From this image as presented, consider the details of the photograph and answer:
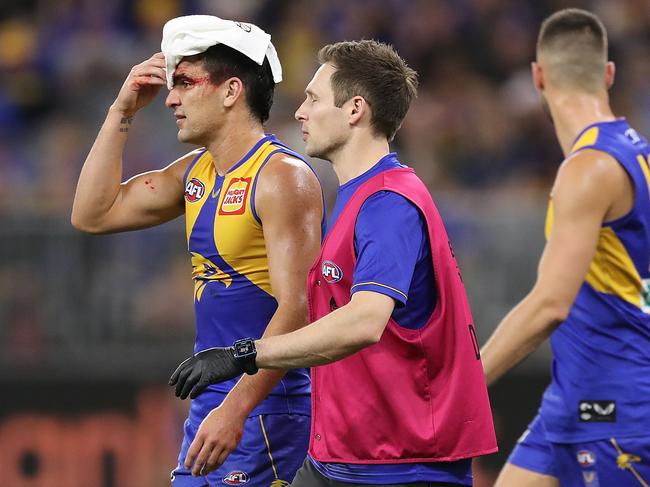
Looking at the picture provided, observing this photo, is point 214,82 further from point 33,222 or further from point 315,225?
point 33,222

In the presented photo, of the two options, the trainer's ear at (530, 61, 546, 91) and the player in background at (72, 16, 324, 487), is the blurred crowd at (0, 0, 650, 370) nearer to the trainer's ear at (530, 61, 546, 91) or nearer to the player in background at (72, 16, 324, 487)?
the trainer's ear at (530, 61, 546, 91)

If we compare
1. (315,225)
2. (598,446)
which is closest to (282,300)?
(315,225)

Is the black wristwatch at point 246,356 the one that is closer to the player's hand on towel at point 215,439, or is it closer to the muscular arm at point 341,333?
the muscular arm at point 341,333

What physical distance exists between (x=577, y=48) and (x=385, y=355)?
6.56 ft

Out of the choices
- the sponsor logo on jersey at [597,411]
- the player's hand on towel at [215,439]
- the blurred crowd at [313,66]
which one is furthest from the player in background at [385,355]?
the blurred crowd at [313,66]

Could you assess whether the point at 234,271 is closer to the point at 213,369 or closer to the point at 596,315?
the point at 213,369

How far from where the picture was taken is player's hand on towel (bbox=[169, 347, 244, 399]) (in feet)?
13.7

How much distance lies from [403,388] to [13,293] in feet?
19.4

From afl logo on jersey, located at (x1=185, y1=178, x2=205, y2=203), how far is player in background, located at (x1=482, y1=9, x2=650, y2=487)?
1.34 meters

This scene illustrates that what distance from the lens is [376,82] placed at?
4480mm

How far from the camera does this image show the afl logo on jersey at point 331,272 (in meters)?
4.26

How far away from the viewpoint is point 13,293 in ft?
31.3

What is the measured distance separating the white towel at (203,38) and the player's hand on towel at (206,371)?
147 centimetres

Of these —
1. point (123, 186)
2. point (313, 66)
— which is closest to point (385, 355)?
point (123, 186)
